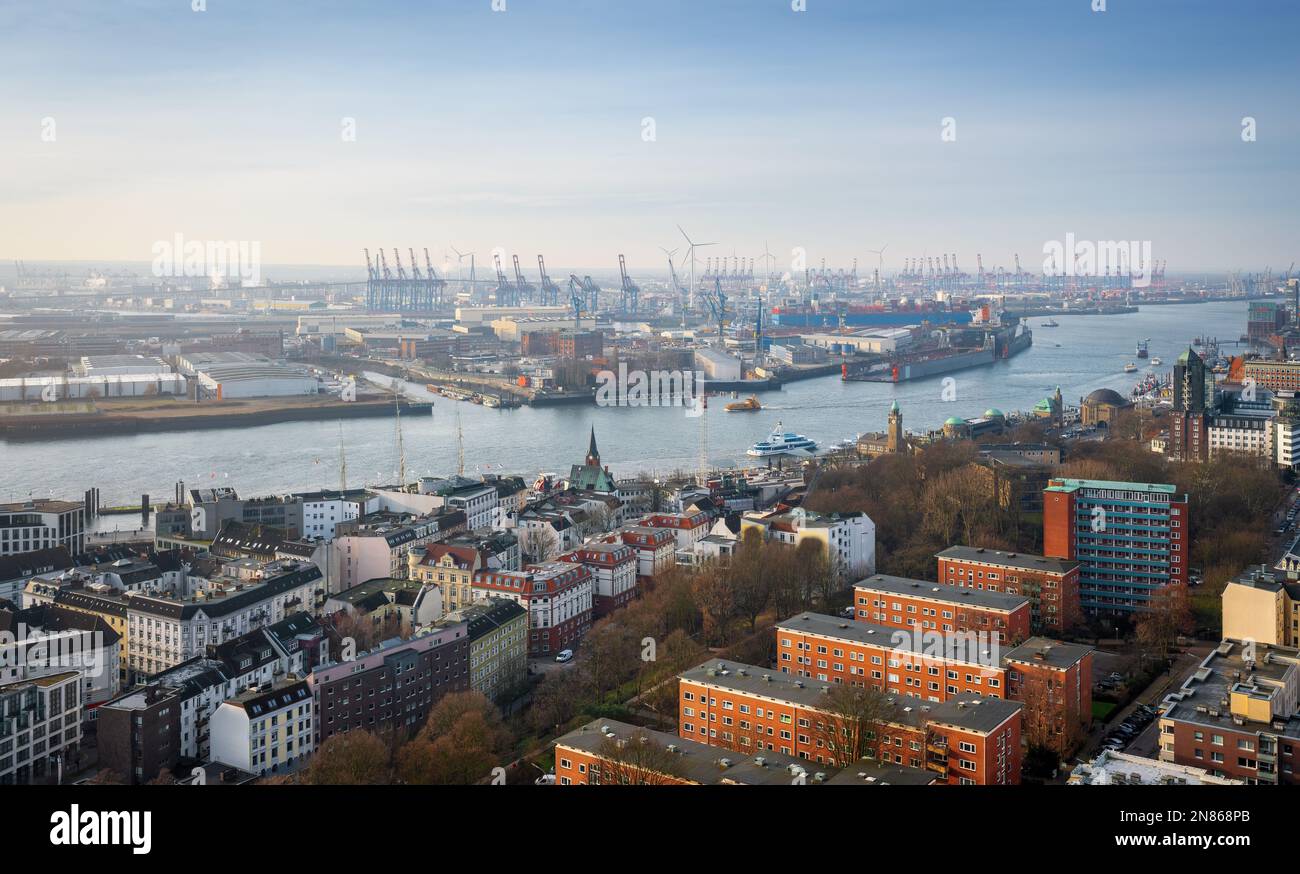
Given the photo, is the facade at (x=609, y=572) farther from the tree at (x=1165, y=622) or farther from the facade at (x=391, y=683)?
the tree at (x=1165, y=622)

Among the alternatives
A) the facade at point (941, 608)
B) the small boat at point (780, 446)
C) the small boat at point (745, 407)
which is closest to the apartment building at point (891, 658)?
the facade at point (941, 608)

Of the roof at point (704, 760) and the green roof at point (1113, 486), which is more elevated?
the green roof at point (1113, 486)

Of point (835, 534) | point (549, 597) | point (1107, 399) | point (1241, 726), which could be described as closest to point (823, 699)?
point (1241, 726)

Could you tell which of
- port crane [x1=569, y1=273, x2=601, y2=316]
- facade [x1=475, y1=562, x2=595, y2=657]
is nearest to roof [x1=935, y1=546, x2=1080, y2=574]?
facade [x1=475, y1=562, x2=595, y2=657]

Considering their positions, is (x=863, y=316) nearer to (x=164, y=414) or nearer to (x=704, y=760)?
(x=164, y=414)

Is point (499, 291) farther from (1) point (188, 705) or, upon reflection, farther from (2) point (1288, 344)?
(1) point (188, 705)
